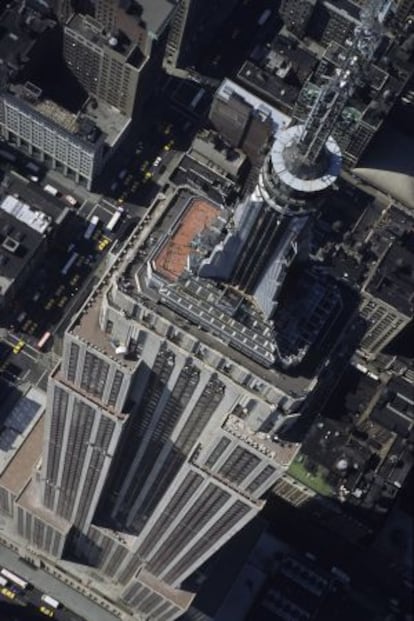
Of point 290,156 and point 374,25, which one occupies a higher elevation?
point 374,25

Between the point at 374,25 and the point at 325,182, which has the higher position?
the point at 374,25

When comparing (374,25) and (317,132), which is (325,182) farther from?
(374,25)

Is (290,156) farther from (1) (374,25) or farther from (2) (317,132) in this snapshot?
(1) (374,25)

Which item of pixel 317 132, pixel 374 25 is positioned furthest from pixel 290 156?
pixel 374 25

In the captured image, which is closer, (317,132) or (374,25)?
(374,25)

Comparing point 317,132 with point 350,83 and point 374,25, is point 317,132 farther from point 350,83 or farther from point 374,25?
point 374,25

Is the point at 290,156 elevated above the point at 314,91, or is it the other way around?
the point at 314,91

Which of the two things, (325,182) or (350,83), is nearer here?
(350,83)

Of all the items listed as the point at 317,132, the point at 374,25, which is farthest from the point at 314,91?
the point at 374,25
